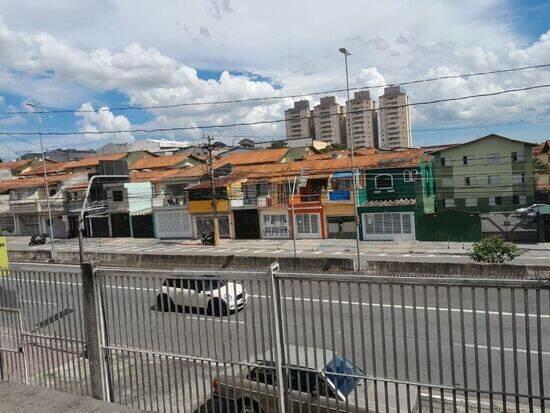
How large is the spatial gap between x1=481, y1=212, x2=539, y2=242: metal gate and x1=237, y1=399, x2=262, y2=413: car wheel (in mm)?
37215

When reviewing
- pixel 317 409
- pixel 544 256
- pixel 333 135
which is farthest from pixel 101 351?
pixel 333 135

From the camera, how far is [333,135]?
388 ft

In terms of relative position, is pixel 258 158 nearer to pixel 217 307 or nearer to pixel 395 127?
pixel 217 307

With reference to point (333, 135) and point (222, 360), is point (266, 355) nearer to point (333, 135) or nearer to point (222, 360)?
point (222, 360)

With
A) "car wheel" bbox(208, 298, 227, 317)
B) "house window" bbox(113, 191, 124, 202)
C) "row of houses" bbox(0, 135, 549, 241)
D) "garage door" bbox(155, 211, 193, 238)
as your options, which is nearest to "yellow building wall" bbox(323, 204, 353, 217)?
"row of houses" bbox(0, 135, 549, 241)

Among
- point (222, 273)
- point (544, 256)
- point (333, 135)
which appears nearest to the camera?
point (222, 273)

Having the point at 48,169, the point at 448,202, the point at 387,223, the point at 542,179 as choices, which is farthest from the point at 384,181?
the point at 48,169

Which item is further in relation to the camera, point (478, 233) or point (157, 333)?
point (478, 233)

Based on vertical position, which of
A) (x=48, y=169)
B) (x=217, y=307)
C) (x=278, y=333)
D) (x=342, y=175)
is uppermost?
(x=48, y=169)

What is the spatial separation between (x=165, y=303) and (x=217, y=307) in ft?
1.67

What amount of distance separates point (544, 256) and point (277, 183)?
2211 centimetres

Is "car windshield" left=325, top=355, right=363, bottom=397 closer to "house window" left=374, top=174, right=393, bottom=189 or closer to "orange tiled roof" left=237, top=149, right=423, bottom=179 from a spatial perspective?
"orange tiled roof" left=237, top=149, right=423, bottom=179

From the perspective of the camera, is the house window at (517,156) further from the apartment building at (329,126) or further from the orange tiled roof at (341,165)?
the apartment building at (329,126)

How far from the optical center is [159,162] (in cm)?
6288
